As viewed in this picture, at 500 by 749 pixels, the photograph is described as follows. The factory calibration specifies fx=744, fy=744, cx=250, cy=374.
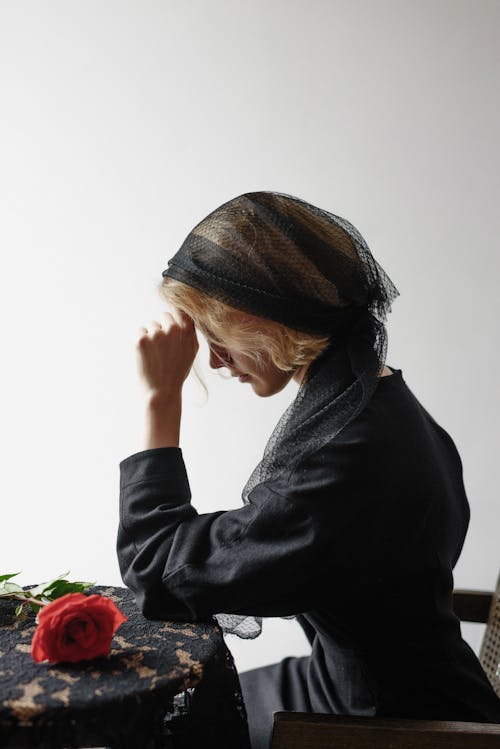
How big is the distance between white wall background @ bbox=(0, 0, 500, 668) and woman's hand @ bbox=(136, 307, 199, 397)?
87 centimetres

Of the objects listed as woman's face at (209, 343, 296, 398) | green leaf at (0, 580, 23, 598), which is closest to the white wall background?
woman's face at (209, 343, 296, 398)

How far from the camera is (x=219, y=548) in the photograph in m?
1.10

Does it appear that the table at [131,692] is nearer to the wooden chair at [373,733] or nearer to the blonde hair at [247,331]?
the wooden chair at [373,733]

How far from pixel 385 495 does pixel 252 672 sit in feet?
2.15

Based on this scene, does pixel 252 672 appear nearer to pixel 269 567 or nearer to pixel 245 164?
pixel 269 567

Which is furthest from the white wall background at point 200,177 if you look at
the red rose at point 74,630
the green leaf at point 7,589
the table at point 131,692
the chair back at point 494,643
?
the red rose at point 74,630

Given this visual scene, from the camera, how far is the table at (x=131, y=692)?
0.87 metres

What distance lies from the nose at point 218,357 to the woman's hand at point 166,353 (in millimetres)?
39

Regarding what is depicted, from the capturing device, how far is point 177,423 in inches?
49.8

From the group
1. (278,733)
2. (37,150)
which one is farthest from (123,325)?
(278,733)

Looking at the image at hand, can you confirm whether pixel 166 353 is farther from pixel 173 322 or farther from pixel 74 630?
pixel 74 630

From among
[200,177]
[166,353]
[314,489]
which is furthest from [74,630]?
[200,177]

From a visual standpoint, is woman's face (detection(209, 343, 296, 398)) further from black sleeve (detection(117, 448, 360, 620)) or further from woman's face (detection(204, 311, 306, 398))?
black sleeve (detection(117, 448, 360, 620))

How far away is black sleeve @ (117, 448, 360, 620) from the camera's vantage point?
1073 millimetres
